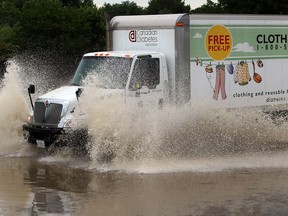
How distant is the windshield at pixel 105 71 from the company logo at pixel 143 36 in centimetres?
117

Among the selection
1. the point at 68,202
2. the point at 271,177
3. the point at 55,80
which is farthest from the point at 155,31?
the point at 55,80

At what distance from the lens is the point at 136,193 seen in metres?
11.2

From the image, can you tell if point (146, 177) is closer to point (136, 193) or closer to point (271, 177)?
point (136, 193)

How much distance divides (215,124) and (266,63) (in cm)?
301

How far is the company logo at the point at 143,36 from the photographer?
15534mm

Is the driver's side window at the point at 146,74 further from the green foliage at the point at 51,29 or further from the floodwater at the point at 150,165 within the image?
the green foliage at the point at 51,29

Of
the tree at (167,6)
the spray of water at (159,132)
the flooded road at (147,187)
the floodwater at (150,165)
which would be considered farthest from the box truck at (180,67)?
the tree at (167,6)

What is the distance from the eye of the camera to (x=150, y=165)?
13.3 m

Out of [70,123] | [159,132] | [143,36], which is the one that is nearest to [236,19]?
[143,36]

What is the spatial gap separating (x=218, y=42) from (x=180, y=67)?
1405 millimetres

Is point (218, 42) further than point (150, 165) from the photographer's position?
Yes

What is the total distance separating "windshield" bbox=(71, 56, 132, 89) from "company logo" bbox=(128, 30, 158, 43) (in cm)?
117

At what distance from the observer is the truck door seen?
14.4 m

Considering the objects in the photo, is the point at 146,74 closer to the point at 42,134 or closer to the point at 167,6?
the point at 42,134
